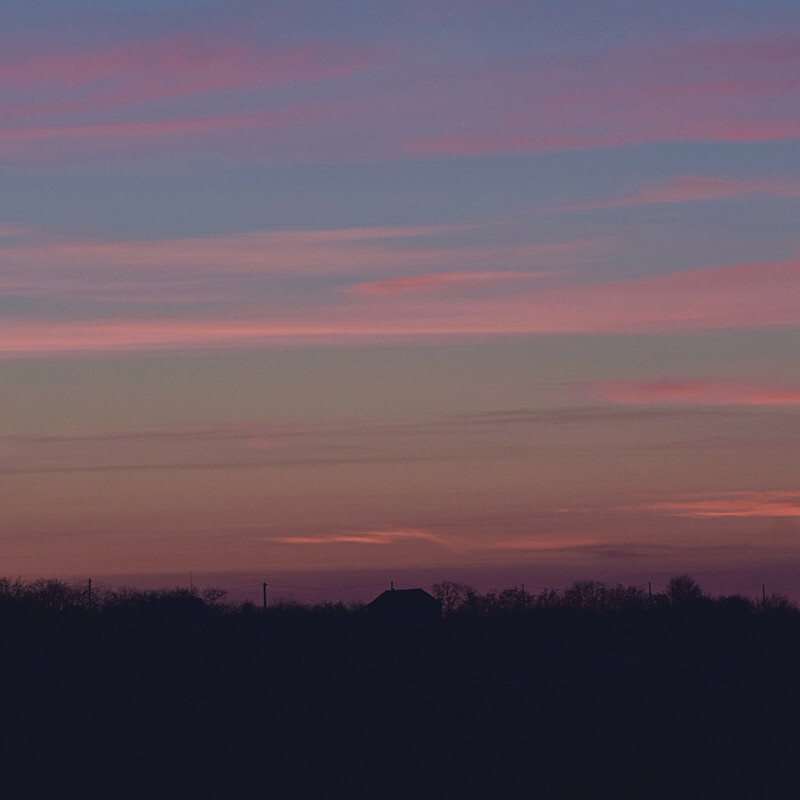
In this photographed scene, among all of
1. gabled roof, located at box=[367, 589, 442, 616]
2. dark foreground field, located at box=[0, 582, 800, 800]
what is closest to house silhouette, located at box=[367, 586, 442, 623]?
gabled roof, located at box=[367, 589, 442, 616]

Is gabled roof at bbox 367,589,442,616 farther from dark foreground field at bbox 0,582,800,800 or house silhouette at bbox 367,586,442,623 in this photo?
dark foreground field at bbox 0,582,800,800

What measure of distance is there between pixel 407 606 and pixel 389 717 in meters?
61.7

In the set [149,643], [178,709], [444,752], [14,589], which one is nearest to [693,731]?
[444,752]

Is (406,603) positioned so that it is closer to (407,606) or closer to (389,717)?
(407,606)

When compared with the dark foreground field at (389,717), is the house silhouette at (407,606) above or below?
above

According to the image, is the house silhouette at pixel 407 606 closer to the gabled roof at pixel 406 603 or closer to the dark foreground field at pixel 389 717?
the gabled roof at pixel 406 603

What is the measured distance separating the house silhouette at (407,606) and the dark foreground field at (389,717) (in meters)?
21.9

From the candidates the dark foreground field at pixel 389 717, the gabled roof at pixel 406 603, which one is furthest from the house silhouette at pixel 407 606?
the dark foreground field at pixel 389 717

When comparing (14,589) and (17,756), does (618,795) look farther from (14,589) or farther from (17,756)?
(14,589)

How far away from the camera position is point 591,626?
97.7m

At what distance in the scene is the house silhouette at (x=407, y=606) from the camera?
346 ft

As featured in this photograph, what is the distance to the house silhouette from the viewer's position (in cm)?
10556

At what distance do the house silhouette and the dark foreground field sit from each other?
862 inches

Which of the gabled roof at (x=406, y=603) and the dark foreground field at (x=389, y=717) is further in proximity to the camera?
the gabled roof at (x=406, y=603)
